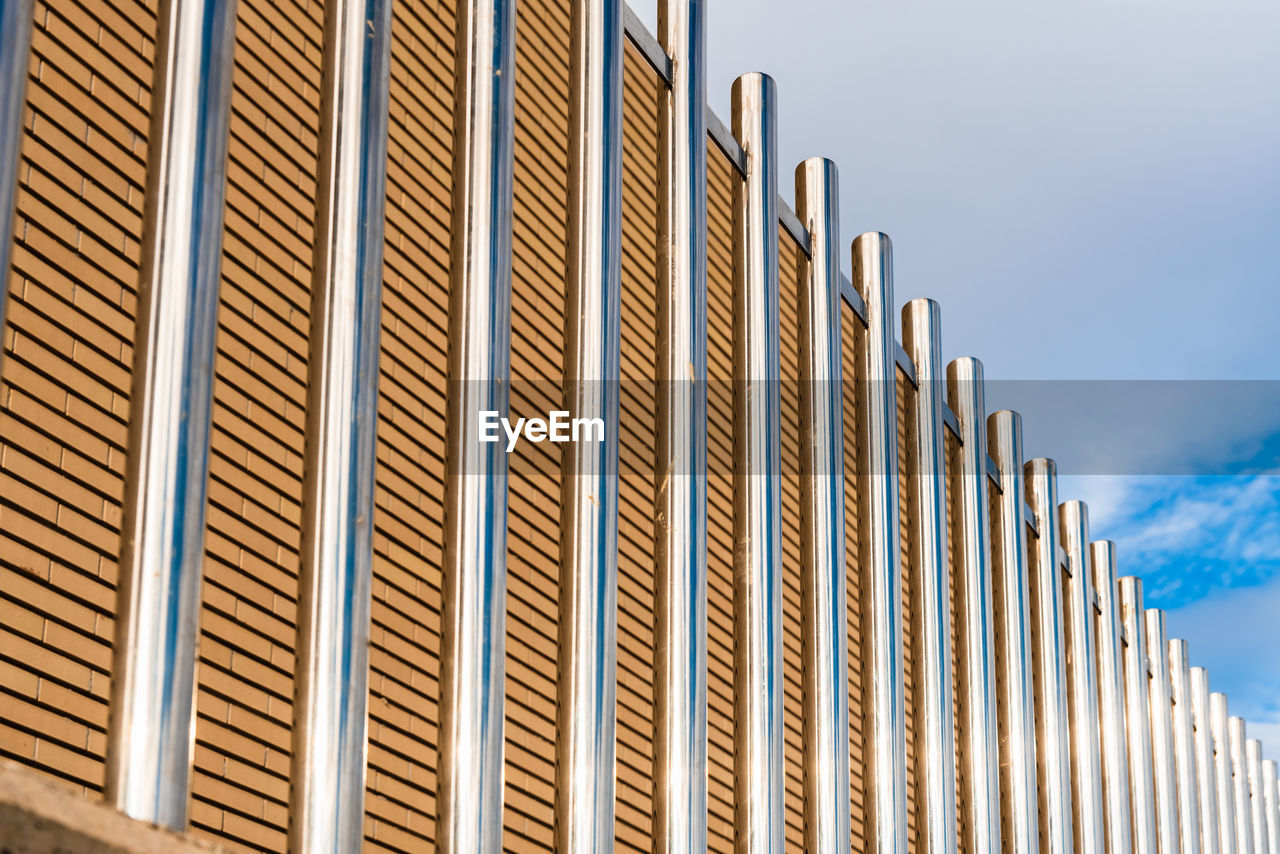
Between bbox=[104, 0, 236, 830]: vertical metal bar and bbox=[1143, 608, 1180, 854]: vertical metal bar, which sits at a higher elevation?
bbox=[104, 0, 236, 830]: vertical metal bar

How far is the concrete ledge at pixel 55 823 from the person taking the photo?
184cm

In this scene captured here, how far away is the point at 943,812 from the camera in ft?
40.5

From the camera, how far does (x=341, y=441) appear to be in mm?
6297

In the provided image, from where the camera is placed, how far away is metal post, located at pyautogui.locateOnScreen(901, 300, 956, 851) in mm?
12367

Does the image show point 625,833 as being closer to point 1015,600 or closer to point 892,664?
point 892,664

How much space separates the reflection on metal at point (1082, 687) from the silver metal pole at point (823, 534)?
4114 millimetres

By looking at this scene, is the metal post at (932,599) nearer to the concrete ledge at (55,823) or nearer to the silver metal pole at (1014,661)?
the silver metal pole at (1014,661)

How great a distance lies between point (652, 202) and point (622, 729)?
3.37m

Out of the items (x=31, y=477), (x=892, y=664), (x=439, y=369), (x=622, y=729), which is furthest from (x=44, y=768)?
(x=892, y=664)

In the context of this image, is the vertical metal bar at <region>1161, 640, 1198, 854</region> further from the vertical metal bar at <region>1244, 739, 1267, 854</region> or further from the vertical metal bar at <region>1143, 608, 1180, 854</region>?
the vertical metal bar at <region>1244, 739, 1267, 854</region>

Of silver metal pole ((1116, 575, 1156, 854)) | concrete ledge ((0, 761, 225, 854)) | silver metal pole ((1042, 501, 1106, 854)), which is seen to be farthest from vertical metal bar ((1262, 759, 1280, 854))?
concrete ledge ((0, 761, 225, 854))

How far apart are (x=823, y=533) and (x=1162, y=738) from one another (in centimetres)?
1019

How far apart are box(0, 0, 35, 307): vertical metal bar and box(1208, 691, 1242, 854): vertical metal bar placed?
21082mm

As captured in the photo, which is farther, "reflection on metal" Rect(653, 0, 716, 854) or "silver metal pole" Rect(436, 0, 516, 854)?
"reflection on metal" Rect(653, 0, 716, 854)
